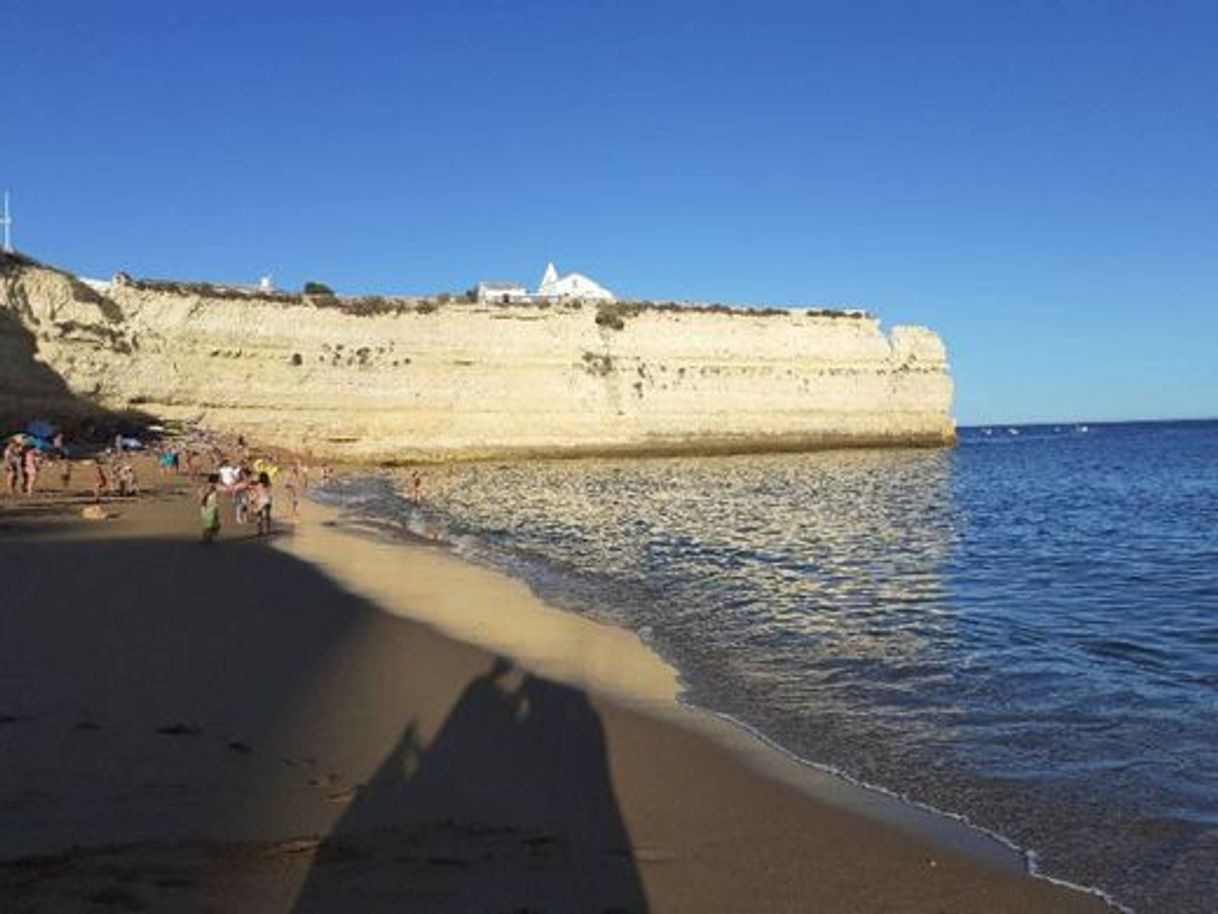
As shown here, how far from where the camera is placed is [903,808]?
5.72m

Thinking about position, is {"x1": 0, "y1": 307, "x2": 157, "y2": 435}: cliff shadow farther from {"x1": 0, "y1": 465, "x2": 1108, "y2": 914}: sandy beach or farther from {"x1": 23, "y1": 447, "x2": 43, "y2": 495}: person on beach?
{"x1": 0, "y1": 465, "x2": 1108, "y2": 914}: sandy beach

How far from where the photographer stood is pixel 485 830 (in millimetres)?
4945

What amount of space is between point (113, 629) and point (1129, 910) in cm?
814

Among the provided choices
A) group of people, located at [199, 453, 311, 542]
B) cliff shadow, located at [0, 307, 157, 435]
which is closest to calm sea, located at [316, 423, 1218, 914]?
group of people, located at [199, 453, 311, 542]

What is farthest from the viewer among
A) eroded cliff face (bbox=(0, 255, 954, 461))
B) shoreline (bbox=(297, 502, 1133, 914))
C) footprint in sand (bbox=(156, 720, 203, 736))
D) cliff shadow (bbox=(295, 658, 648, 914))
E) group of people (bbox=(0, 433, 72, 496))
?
eroded cliff face (bbox=(0, 255, 954, 461))

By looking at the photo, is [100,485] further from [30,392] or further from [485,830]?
[485,830]

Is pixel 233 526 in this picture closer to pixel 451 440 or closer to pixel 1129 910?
pixel 1129 910

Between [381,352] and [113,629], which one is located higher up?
[381,352]

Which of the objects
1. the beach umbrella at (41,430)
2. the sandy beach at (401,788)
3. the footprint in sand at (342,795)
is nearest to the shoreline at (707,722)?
the sandy beach at (401,788)

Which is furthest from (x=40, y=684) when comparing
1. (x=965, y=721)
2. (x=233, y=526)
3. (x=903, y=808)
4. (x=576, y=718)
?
(x=233, y=526)

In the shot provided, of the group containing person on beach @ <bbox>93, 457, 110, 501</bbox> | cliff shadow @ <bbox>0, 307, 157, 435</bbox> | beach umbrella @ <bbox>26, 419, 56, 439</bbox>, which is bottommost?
person on beach @ <bbox>93, 457, 110, 501</bbox>

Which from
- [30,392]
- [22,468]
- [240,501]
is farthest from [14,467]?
[30,392]

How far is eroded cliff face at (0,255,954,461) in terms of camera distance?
149ft

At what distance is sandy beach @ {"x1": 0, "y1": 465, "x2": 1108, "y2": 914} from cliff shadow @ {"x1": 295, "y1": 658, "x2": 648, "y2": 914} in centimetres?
2
